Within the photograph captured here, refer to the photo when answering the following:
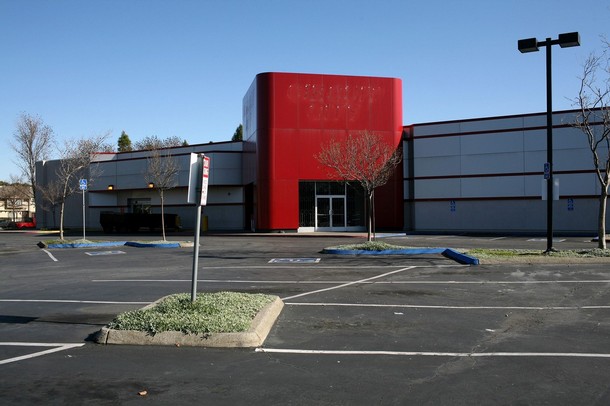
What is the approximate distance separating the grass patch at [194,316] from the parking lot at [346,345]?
15.2 inches

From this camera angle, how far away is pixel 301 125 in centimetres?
3609

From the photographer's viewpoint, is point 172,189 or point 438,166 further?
point 172,189

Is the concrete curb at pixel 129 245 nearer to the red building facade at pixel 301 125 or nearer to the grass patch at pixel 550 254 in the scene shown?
the red building facade at pixel 301 125

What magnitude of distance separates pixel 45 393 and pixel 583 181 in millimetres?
34692

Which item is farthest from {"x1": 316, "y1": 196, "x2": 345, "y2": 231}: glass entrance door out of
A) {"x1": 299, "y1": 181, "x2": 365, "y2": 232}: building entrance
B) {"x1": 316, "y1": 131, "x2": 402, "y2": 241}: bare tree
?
{"x1": 316, "y1": 131, "x2": 402, "y2": 241}: bare tree

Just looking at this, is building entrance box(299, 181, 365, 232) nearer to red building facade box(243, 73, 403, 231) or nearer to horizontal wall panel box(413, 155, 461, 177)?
red building facade box(243, 73, 403, 231)

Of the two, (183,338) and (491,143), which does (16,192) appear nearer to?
(491,143)

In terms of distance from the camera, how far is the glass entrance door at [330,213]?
3750cm

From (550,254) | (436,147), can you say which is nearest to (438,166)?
(436,147)

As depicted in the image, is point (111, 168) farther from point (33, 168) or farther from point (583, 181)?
point (583, 181)

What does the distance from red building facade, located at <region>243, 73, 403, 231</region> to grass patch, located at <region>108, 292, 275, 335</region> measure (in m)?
26.8

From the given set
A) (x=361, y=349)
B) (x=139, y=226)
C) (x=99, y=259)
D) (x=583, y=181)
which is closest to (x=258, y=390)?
(x=361, y=349)

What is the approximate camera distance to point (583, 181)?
112 feet

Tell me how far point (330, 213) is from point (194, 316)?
1176 inches
